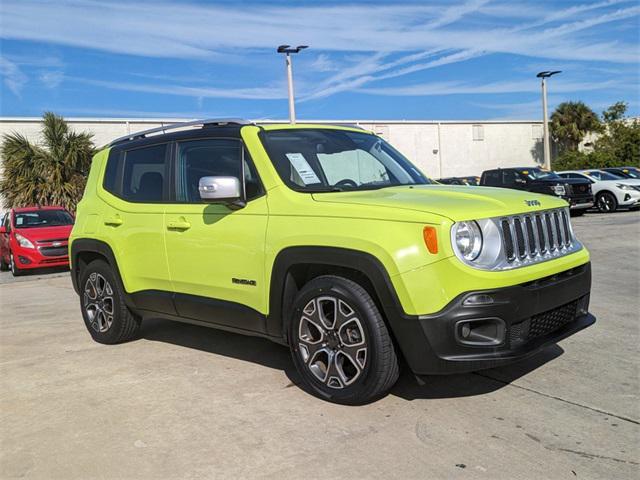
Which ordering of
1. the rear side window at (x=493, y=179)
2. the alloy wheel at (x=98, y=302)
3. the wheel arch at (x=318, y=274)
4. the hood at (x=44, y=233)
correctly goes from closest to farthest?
the wheel arch at (x=318, y=274) < the alloy wheel at (x=98, y=302) < the hood at (x=44, y=233) < the rear side window at (x=493, y=179)

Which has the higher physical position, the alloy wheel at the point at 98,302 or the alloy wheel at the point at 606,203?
the alloy wheel at the point at 98,302

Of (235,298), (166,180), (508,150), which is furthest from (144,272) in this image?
(508,150)

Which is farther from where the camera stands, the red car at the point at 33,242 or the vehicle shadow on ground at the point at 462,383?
the red car at the point at 33,242

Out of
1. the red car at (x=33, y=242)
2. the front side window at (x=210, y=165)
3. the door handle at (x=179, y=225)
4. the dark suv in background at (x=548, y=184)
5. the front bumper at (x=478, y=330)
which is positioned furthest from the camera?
the dark suv in background at (x=548, y=184)

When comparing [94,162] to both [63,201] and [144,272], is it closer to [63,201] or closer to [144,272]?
[144,272]

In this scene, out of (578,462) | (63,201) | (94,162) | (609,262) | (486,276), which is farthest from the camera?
(63,201)

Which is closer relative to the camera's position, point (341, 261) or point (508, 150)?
point (341, 261)

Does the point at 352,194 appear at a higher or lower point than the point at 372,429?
higher

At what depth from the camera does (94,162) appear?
20.1 ft

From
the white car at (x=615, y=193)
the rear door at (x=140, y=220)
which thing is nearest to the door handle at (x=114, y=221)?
the rear door at (x=140, y=220)

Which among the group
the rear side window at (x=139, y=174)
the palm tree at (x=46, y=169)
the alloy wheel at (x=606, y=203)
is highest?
the palm tree at (x=46, y=169)

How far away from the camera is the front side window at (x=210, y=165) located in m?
4.43

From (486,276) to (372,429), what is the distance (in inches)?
42.6

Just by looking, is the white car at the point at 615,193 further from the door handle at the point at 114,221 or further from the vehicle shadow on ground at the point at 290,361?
the door handle at the point at 114,221
